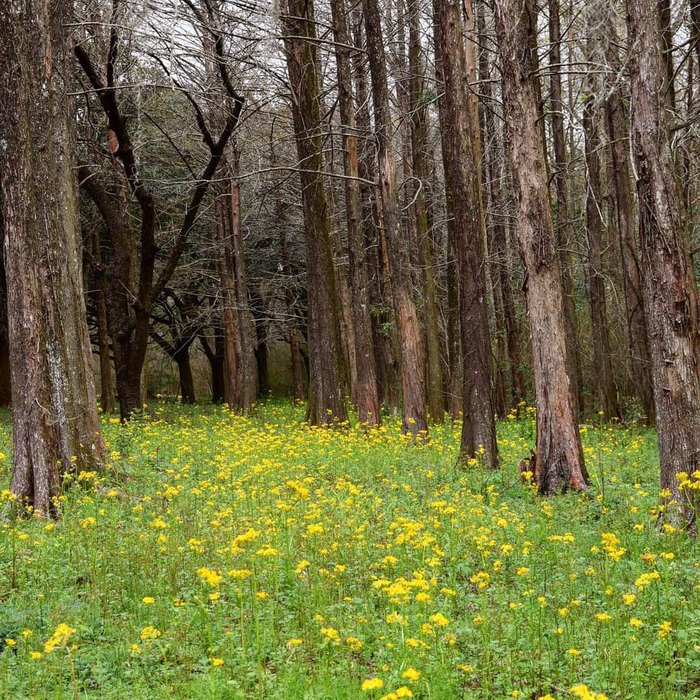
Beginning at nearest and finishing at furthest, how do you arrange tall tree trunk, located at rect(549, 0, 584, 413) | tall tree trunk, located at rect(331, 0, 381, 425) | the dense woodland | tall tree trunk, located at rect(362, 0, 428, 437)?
the dense woodland, tall tree trunk, located at rect(362, 0, 428, 437), tall tree trunk, located at rect(331, 0, 381, 425), tall tree trunk, located at rect(549, 0, 584, 413)

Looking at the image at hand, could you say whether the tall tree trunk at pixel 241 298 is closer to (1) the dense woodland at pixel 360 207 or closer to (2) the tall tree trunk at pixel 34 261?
(1) the dense woodland at pixel 360 207

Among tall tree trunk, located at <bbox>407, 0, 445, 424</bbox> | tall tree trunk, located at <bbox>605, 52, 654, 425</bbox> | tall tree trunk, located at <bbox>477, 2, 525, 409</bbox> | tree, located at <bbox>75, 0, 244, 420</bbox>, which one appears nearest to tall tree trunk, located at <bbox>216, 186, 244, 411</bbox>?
tree, located at <bbox>75, 0, 244, 420</bbox>

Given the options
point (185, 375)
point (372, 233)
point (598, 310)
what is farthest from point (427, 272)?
point (185, 375)

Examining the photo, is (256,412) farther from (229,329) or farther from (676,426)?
(676,426)

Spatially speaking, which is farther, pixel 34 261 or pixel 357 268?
pixel 357 268

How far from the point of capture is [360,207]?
58.3 feet

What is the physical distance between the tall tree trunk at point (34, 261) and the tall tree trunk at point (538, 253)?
5.18m

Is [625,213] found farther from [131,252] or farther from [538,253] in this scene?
[131,252]

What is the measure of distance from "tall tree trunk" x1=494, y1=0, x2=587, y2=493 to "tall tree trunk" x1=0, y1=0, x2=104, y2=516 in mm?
5176

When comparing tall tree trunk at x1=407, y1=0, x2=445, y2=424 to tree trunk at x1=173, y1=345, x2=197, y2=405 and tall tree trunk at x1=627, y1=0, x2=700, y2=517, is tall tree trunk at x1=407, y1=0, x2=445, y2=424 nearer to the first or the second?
tall tree trunk at x1=627, y1=0, x2=700, y2=517

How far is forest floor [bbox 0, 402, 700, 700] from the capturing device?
13.3ft

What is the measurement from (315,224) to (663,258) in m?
9.88

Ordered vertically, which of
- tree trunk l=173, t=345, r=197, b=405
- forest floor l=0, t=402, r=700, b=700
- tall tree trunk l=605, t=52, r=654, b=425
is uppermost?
tall tree trunk l=605, t=52, r=654, b=425

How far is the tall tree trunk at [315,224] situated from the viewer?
51.0ft
